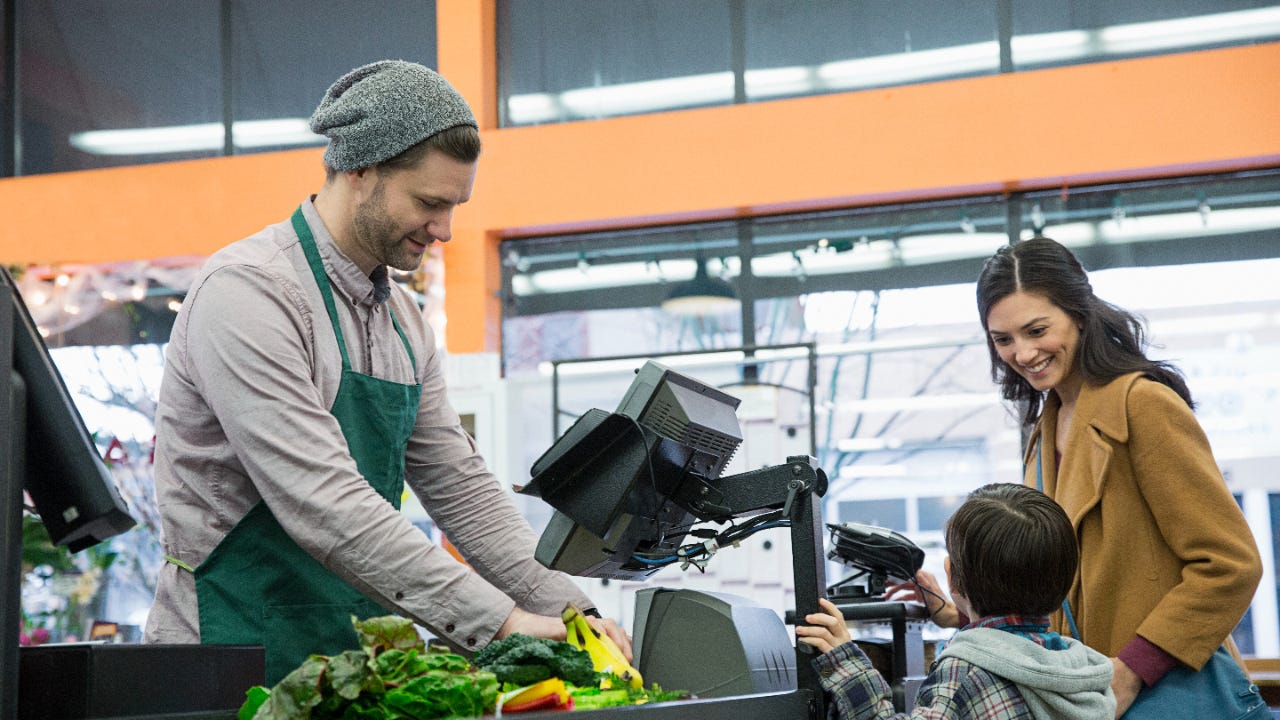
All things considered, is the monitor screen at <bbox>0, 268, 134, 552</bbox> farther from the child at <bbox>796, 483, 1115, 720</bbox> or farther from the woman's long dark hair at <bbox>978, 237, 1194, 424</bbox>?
the woman's long dark hair at <bbox>978, 237, 1194, 424</bbox>

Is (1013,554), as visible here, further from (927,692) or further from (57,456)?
(57,456)

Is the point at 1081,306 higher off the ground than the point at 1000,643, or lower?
higher

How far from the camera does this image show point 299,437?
163 cm

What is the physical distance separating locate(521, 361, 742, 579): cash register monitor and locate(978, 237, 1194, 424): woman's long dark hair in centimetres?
78

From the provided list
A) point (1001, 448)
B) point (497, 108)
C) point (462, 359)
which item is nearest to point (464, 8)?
point (497, 108)

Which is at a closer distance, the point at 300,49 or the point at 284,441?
the point at 284,441

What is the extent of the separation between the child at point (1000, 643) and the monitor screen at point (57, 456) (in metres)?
0.84

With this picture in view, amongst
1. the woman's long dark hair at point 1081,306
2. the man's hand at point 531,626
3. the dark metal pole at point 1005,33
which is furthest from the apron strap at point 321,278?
the dark metal pole at point 1005,33

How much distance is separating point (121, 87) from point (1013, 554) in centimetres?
688

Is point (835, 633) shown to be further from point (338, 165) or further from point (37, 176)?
point (37, 176)

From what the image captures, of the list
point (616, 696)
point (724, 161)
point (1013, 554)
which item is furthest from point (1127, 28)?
point (616, 696)

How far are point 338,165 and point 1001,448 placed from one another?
4553 mm

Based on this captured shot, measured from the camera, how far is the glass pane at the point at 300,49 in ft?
23.2

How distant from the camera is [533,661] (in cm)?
139
